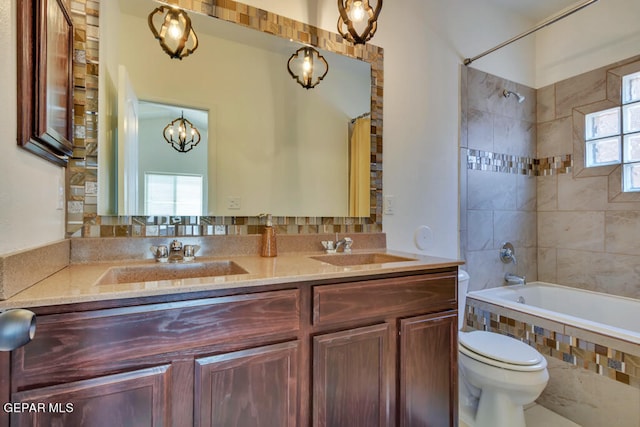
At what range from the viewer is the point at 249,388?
974 mm

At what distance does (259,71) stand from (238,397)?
1.48m

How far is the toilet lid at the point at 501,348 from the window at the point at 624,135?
152cm

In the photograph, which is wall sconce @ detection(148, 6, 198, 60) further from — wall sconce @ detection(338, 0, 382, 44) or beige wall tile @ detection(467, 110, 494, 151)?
beige wall tile @ detection(467, 110, 494, 151)

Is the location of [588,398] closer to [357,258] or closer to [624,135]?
[357,258]

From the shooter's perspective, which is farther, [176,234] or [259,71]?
[259,71]

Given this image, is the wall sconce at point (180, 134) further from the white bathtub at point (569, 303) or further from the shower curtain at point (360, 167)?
the white bathtub at point (569, 303)

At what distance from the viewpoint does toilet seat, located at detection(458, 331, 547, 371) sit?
148 centimetres

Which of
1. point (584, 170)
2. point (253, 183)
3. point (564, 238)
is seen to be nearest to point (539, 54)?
point (584, 170)

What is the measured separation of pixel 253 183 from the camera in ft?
5.26

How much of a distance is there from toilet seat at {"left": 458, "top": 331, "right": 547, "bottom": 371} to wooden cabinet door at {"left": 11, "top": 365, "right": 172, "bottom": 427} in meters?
1.46

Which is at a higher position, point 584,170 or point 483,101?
point 483,101

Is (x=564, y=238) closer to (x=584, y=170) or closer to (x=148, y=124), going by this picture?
(x=584, y=170)

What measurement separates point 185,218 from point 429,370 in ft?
4.23

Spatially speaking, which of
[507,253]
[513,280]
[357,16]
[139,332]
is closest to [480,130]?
[507,253]
